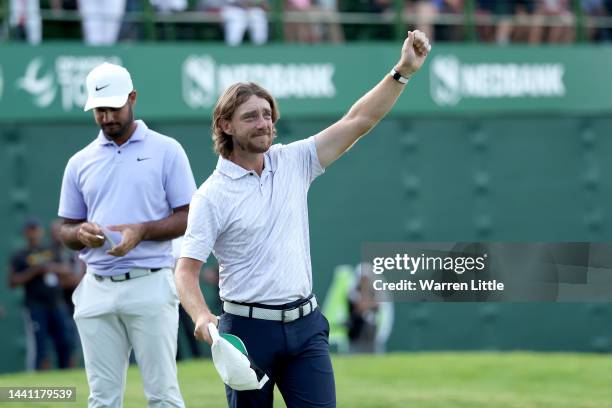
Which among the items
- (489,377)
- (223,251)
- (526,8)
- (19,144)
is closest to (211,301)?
(19,144)

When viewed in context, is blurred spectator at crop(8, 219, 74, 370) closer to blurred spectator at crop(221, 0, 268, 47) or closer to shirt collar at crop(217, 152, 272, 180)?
blurred spectator at crop(221, 0, 268, 47)

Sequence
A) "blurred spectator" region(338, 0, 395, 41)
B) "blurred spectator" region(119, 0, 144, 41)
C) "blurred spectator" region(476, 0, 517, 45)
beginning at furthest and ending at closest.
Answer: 1. "blurred spectator" region(476, 0, 517, 45)
2. "blurred spectator" region(338, 0, 395, 41)
3. "blurred spectator" region(119, 0, 144, 41)

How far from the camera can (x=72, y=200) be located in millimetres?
7758

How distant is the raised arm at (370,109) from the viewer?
651 centimetres

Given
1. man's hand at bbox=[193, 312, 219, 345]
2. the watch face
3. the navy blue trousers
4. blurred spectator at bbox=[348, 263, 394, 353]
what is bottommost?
blurred spectator at bbox=[348, 263, 394, 353]

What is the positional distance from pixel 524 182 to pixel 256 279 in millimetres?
13228

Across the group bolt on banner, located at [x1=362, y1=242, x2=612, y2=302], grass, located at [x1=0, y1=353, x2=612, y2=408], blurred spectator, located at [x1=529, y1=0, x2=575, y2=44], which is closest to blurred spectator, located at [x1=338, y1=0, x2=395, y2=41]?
blurred spectator, located at [x1=529, y1=0, x2=575, y2=44]

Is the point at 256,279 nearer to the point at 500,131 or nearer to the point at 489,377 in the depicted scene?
the point at 489,377

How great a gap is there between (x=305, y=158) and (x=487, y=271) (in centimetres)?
172

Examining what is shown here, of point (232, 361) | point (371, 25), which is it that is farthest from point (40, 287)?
point (232, 361)

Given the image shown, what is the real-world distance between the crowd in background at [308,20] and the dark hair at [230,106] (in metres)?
10.6

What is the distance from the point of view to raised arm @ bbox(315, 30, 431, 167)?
651 cm

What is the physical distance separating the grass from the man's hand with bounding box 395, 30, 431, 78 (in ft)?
17.1

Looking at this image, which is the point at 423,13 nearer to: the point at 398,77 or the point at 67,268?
the point at 67,268
